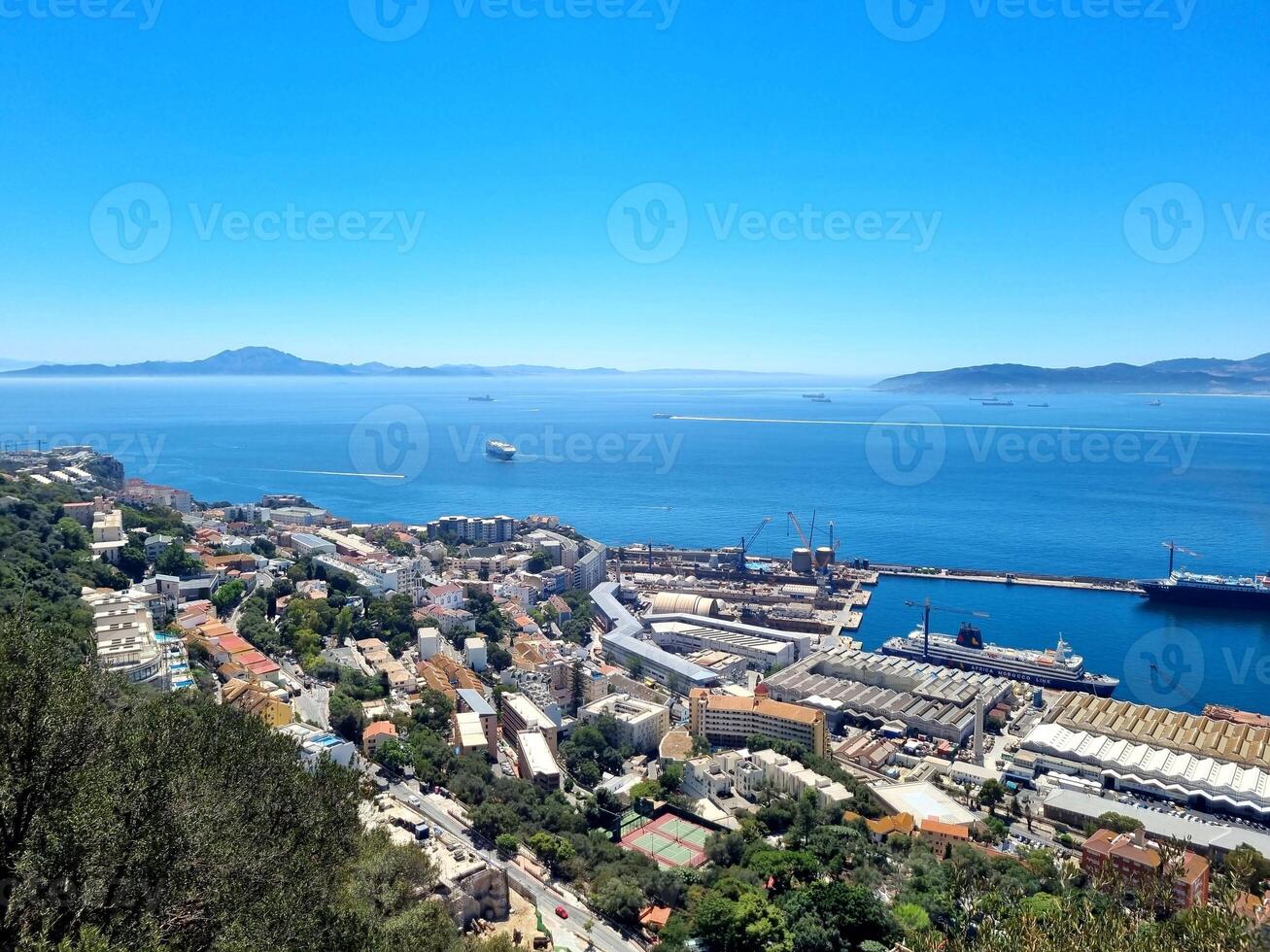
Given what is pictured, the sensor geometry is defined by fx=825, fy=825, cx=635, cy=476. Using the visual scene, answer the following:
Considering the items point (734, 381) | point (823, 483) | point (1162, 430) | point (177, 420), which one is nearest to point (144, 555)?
point (823, 483)

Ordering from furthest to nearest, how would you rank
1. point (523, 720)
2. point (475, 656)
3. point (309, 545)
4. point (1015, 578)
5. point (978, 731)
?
Result: point (1015, 578)
point (309, 545)
point (475, 656)
point (978, 731)
point (523, 720)

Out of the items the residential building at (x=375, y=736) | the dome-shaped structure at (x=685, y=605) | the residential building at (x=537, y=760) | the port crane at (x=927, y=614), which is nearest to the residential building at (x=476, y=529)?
the dome-shaped structure at (x=685, y=605)

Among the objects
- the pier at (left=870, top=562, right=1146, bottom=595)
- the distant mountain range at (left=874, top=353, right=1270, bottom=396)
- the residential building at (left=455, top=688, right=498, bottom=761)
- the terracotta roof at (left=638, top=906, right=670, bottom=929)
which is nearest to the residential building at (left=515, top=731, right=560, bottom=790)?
the residential building at (left=455, top=688, right=498, bottom=761)

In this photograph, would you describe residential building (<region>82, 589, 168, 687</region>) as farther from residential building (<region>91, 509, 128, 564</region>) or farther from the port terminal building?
the port terminal building

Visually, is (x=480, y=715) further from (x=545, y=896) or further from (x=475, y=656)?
(x=545, y=896)

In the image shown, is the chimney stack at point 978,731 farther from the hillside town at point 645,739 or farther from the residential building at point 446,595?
the residential building at point 446,595

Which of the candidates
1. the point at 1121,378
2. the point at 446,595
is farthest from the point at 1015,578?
the point at 1121,378
